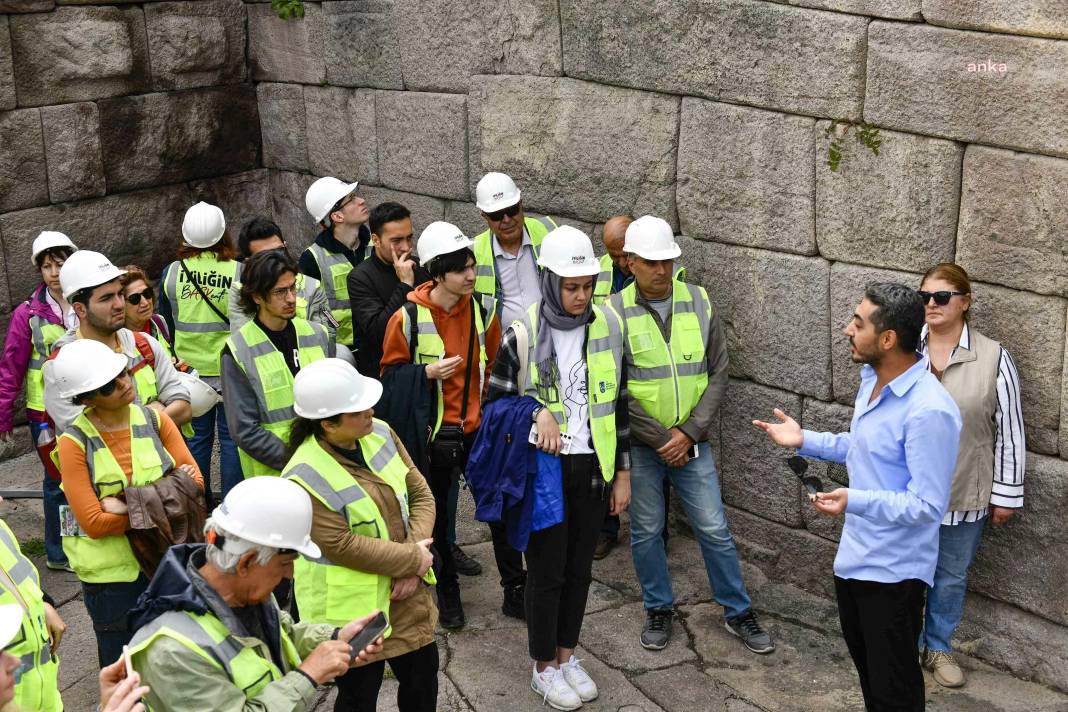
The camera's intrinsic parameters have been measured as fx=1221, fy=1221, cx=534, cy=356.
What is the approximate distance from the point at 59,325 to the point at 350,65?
302 cm

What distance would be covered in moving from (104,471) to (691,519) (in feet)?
8.50

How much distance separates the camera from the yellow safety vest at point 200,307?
651cm

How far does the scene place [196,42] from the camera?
8766 mm

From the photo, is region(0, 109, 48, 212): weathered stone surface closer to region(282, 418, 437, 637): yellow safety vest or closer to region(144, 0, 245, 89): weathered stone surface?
region(144, 0, 245, 89): weathered stone surface

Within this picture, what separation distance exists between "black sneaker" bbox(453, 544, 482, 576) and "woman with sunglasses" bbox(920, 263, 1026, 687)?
2356 millimetres

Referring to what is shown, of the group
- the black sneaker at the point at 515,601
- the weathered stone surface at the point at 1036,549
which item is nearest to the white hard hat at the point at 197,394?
the black sneaker at the point at 515,601

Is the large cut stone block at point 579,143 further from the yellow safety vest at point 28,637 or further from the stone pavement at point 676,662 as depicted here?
the yellow safety vest at point 28,637

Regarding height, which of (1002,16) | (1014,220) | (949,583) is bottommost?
(949,583)

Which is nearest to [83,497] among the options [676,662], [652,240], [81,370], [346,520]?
[81,370]

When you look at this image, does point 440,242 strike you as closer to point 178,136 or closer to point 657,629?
point 657,629

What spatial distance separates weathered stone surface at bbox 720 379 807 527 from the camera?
19.8 feet

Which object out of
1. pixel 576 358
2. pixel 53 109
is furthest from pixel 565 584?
pixel 53 109

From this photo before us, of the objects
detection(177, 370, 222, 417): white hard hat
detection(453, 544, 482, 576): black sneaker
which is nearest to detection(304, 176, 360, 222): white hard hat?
detection(177, 370, 222, 417): white hard hat

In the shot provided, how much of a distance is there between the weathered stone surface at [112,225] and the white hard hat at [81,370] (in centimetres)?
395
